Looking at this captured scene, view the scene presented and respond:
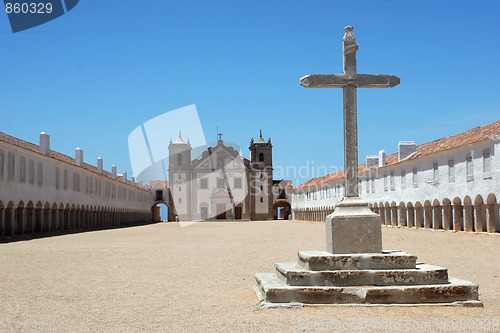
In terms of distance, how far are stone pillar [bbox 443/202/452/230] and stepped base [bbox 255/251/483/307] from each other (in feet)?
72.8

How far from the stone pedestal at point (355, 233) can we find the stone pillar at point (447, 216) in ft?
72.8

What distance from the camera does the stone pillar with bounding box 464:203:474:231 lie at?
25.5 meters

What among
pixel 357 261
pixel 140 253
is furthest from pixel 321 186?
pixel 357 261

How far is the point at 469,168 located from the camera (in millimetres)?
25625

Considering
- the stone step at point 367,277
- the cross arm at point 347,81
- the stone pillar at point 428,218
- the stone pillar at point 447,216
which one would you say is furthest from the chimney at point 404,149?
the stone step at point 367,277

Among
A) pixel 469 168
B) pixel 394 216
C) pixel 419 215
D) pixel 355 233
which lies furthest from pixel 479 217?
pixel 355 233

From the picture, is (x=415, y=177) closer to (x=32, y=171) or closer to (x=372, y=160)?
(x=372, y=160)

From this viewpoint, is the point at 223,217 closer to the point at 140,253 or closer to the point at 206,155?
the point at 206,155

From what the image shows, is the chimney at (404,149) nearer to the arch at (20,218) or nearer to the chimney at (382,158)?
the chimney at (382,158)

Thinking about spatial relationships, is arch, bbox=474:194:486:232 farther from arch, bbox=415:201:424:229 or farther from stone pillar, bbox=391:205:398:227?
stone pillar, bbox=391:205:398:227

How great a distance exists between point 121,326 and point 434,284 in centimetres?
423

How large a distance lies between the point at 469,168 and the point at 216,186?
49.4m

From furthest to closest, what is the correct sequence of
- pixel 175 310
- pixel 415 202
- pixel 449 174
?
pixel 415 202 < pixel 449 174 < pixel 175 310

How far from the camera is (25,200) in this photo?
91.2ft
